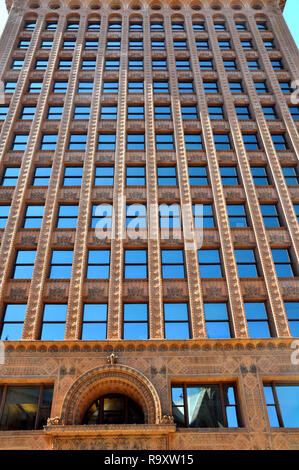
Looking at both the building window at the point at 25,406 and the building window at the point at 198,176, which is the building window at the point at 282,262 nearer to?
the building window at the point at 198,176

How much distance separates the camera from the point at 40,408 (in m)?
18.0

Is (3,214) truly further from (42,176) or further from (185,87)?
(185,87)

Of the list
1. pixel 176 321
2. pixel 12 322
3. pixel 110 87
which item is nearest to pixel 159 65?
pixel 110 87

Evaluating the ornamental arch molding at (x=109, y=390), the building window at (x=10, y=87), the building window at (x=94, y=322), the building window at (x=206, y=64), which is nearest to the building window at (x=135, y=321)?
the building window at (x=94, y=322)

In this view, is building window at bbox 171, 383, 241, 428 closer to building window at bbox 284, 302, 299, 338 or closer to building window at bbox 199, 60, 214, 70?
building window at bbox 284, 302, 299, 338

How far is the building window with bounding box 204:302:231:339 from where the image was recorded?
799 inches

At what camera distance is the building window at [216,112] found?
3034 cm

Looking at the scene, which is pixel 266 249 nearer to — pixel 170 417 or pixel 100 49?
pixel 170 417

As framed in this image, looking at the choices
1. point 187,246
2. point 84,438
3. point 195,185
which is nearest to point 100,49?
point 195,185

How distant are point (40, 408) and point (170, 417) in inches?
207

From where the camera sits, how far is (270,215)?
81.9 feet

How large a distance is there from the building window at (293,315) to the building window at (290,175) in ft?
27.0

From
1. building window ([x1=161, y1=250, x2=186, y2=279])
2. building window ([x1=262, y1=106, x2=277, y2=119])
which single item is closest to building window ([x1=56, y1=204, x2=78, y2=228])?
building window ([x1=161, y1=250, x2=186, y2=279])

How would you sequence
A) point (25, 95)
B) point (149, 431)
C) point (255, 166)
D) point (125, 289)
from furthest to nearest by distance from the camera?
point (25, 95)
point (255, 166)
point (125, 289)
point (149, 431)
